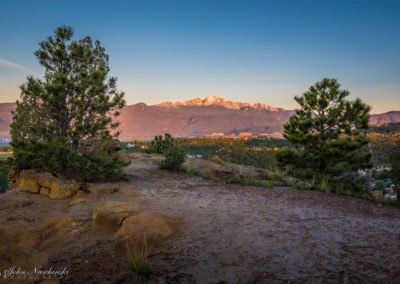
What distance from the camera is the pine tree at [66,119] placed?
7.34m

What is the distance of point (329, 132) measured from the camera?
43.5 ft

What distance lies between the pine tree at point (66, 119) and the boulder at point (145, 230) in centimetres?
450

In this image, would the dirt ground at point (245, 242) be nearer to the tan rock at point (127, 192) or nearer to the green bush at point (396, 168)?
the tan rock at point (127, 192)

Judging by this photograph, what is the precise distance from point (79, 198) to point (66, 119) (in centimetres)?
332

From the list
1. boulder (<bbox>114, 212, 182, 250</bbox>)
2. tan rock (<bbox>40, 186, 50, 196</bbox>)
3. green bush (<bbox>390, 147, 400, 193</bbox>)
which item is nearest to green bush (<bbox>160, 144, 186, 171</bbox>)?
tan rock (<bbox>40, 186, 50, 196</bbox>)

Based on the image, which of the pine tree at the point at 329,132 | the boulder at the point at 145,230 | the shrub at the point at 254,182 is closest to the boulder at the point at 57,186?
the boulder at the point at 145,230

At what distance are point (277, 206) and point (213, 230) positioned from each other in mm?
2510

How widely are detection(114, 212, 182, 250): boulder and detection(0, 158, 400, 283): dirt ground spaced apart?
161 mm

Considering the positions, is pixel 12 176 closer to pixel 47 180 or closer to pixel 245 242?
pixel 47 180

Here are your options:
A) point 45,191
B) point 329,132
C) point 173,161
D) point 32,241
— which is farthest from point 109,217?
point 329,132

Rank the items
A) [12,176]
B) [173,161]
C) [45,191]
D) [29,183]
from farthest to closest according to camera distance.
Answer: [173,161] < [12,176] < [29,183] < [45,191]

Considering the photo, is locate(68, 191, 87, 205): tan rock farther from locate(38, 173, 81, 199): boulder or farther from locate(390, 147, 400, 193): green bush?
locate(390, 147, 400, 193): green bush

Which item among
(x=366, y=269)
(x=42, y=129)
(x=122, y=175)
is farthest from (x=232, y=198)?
(x=42, y=129)

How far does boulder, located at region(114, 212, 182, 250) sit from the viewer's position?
3494 millimetres
